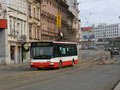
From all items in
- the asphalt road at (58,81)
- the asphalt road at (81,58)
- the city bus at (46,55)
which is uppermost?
the city bus at (46,55)

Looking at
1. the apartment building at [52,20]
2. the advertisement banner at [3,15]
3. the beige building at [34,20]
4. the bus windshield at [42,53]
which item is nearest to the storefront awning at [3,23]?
the advertisement banner at [3,15]

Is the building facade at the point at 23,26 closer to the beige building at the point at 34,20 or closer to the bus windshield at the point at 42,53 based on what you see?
the beige building at the point at 34,20

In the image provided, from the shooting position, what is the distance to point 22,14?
4225 cm

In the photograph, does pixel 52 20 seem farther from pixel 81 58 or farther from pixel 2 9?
pixel 2 9

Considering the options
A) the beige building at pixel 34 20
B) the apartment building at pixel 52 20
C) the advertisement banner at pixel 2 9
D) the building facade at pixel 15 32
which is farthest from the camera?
the apartment building at pixel 52 20

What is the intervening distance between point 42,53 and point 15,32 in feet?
53.3

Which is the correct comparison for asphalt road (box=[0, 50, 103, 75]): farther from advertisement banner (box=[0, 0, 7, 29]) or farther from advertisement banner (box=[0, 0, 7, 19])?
advertisement banner (box=[0, 0, 7, 19])

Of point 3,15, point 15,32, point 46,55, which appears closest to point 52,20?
point 15,32

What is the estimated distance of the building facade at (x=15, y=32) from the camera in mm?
36344

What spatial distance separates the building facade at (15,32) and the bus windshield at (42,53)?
40.9 feet

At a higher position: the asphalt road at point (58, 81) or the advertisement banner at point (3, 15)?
the advertisement banner at point (3, 15)

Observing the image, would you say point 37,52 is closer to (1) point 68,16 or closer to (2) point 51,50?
(2) point 51,50

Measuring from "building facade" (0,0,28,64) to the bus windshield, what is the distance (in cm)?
1246

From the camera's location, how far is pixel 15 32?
3950 centimetres
